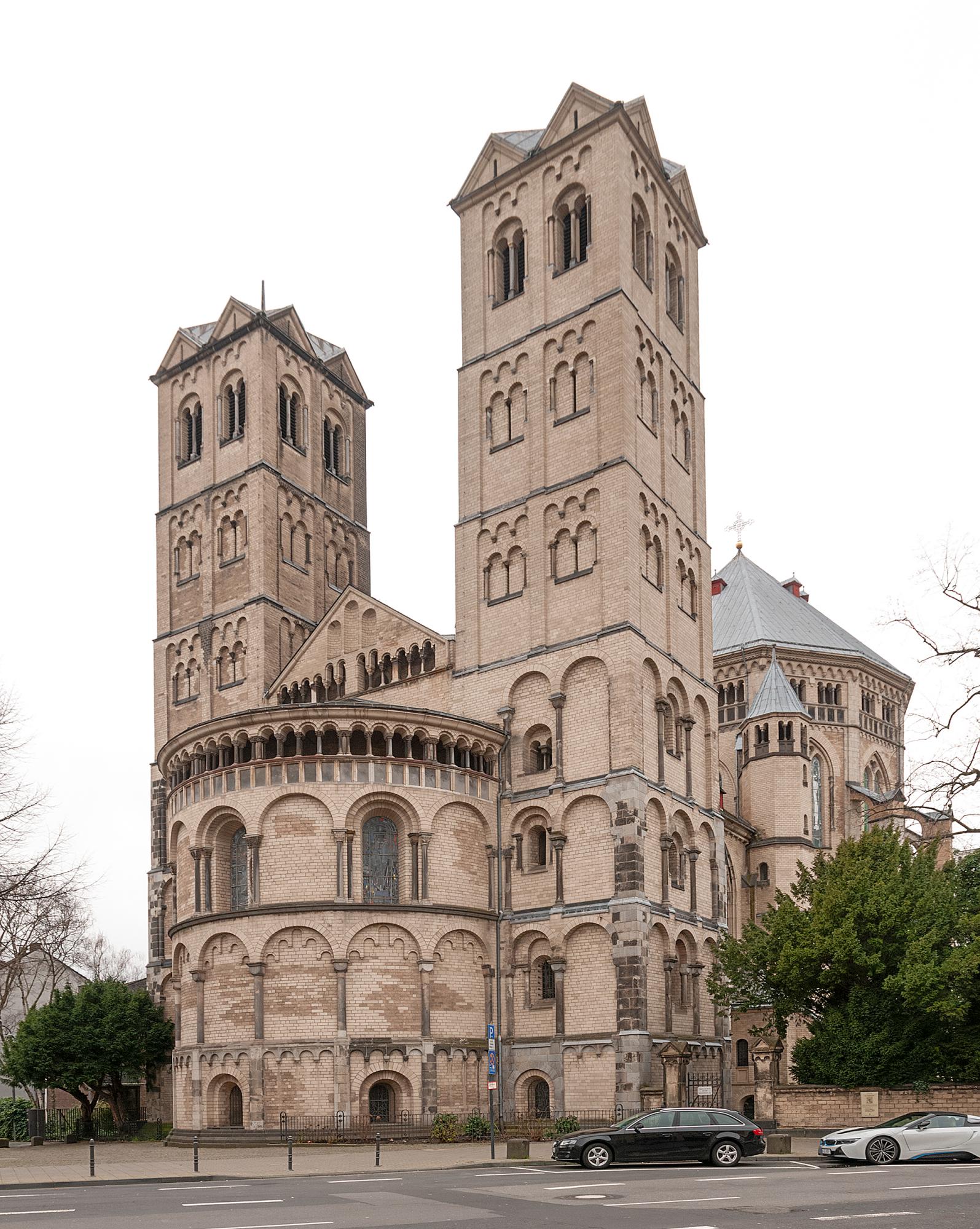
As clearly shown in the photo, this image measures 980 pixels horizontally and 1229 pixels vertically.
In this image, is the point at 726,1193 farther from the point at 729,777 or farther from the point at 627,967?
the point at 729,777

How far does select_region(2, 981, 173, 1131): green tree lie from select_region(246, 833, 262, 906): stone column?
9.18m

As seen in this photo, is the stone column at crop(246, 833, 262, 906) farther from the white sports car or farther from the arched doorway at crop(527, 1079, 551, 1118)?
the white sports car

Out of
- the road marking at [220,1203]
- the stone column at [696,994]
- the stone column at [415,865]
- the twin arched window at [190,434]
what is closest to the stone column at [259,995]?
the stone column at [415,865]

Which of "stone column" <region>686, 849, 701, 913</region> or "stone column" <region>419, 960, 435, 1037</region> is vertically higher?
"stone column" <region>686, 849, 701, 913</region>

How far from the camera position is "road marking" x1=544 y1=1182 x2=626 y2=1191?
2444 centimetres

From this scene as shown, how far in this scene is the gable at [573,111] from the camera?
5297 centimetres

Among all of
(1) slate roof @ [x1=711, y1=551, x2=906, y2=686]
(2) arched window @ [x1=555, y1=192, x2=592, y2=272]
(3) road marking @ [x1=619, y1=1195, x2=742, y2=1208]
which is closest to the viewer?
(3) road marking @ [x1=619, y1=1195, x2=742, y2=1208]

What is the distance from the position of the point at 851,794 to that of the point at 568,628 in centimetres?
3094

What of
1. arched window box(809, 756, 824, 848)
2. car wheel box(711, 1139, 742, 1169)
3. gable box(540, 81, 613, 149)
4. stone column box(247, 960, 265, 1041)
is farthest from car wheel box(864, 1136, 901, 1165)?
arched window box(809, 756, 824, 848)

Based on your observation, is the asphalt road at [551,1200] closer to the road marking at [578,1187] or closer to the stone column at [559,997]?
the road marking at [578,1187]

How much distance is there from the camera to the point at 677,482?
53750 millimetres

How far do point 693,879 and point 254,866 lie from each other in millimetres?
15124

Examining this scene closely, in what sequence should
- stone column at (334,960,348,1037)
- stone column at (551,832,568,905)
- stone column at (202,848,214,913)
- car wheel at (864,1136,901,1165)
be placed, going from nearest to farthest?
car wheel at (864,1136,901,1165), stone column at (334,960,348,1037), stone column at (551,832,568,905), stone column at (202,848,214,913)

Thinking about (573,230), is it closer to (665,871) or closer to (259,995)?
(665,871)
